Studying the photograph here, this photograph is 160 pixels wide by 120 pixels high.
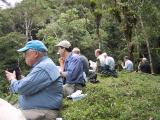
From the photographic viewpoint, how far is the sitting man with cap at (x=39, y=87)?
22.8 feet

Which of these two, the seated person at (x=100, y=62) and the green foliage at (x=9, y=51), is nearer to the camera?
the seated person at (x=100, y=62)

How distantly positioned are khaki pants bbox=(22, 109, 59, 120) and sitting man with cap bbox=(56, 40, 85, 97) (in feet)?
13.1

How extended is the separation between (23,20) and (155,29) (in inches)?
1167

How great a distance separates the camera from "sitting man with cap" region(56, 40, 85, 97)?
36.4ft

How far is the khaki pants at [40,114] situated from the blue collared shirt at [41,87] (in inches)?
3.6

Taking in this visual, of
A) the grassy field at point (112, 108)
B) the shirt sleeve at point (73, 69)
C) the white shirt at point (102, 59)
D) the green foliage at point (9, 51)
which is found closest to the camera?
the grassy field at point (112, 108)

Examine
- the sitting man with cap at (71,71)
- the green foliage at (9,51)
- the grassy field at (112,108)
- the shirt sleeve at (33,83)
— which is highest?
the shirt sleeve at (33,83)

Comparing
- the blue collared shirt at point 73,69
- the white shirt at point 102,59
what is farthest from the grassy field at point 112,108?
the white shirt at point 102,59

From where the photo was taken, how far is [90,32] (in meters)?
49.8

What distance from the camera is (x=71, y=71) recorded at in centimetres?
1118

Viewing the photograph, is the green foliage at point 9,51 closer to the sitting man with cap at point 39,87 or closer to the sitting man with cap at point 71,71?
the sitting man with cap at point 71,71

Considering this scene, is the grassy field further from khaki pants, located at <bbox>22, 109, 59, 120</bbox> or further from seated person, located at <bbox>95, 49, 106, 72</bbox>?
seated person, located at <bbox>95, 49, 106, 72</bbox>

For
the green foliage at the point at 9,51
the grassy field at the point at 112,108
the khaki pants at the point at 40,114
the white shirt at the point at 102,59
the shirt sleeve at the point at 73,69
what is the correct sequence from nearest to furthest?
the khaki pants at the point at 40,114 → the grassy field at the point at 112,108 → the shirt sleeve at the point at 73,69 → the white shirt at the point at 102,59 → the green foliage at the point at 9,51

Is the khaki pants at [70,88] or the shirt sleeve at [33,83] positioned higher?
the shirt sleeve at [33,83]
